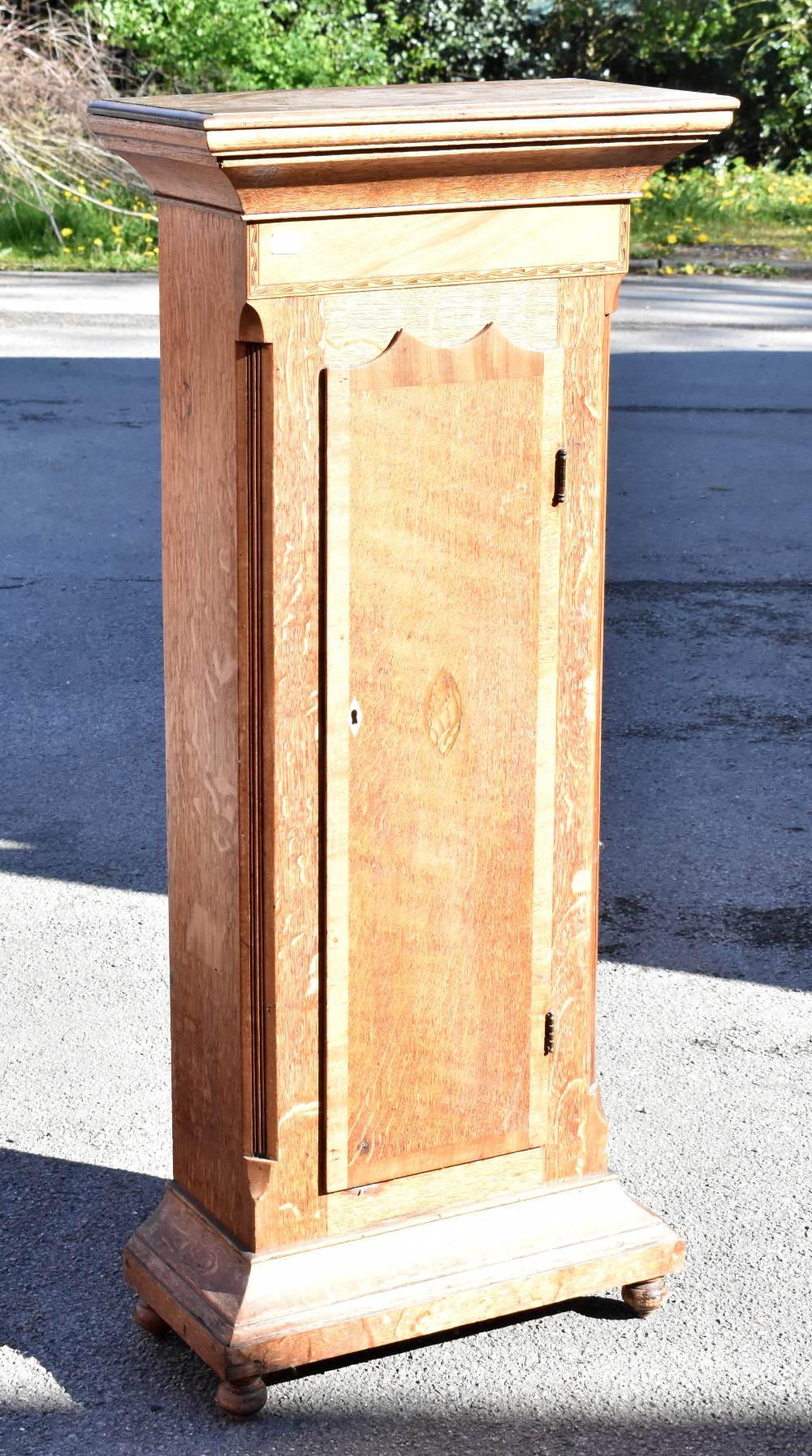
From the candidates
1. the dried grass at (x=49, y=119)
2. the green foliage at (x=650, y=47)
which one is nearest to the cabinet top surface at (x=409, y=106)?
the dried grass at (x=49, y=119)

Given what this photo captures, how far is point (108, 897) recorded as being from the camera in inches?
165

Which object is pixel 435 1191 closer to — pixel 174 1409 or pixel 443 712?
pixel 174 1409

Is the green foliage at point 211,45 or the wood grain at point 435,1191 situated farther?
the green foliage at point 211,45

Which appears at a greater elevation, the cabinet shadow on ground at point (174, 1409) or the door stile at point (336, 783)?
the door stile at point (336, 783)

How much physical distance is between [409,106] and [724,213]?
15493 mm

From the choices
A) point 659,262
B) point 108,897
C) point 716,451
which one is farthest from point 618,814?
point 659,262

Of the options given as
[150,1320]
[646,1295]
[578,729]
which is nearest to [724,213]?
[578,729]

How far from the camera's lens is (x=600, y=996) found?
Answer: 3.80 m

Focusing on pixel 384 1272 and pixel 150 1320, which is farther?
pixel 150 1320

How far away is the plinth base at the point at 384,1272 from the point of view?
239 cm

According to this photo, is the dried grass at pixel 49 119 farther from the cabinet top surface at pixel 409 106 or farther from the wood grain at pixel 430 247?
the wood grain at pixel 430 247

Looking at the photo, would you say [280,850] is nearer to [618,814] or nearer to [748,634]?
[618,814]

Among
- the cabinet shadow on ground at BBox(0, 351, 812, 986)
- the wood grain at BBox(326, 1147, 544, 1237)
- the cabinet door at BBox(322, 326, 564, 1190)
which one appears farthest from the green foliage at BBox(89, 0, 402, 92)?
the wood grain at BBox(326, 1147, 544, 1237)

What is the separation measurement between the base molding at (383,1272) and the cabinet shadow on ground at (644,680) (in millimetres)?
1343
